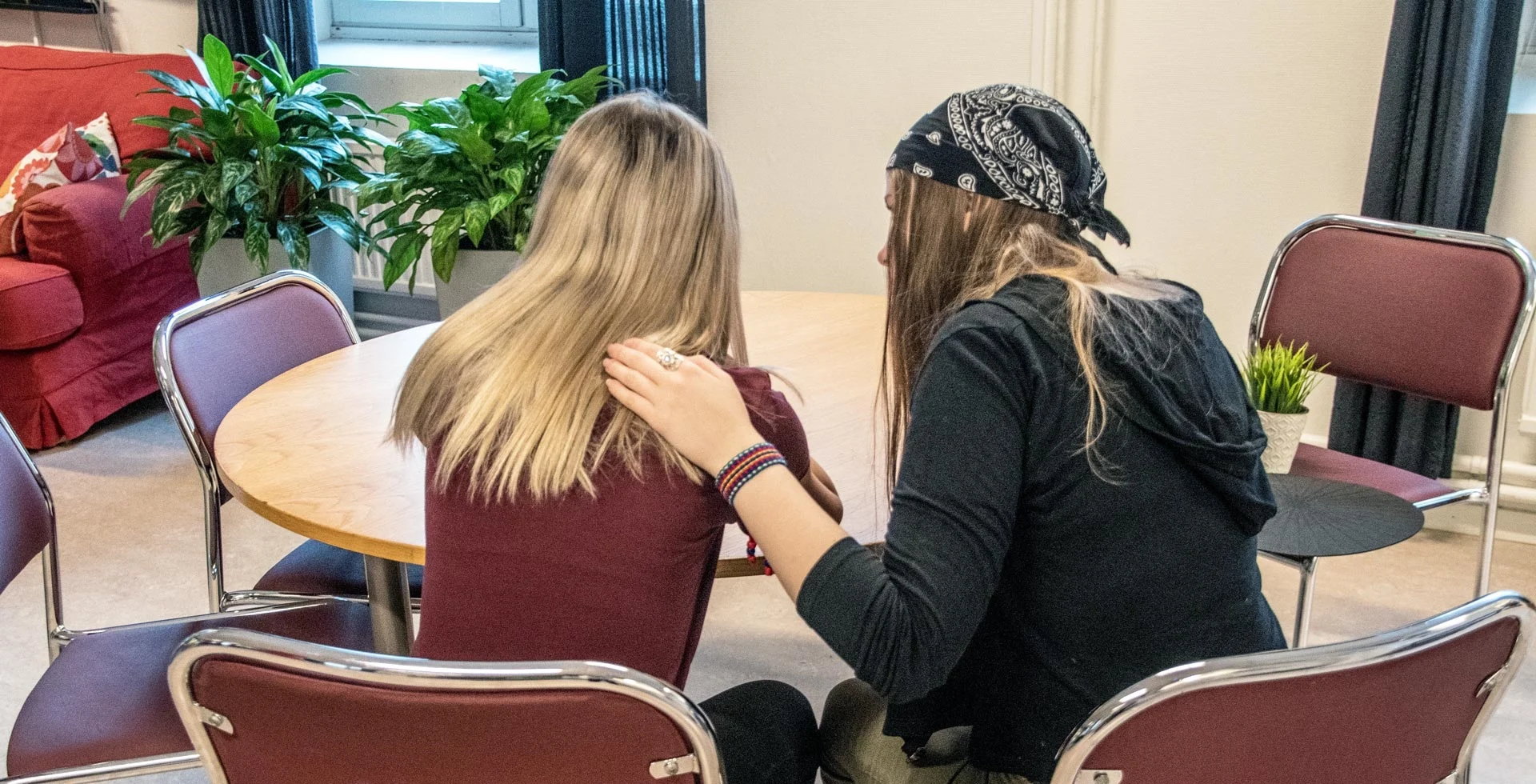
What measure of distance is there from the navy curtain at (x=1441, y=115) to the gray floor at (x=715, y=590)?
0.34 meters

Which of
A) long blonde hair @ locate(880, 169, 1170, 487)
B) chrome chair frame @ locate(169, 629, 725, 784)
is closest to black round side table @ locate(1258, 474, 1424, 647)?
long blonde hair @ locate(880, 169, 1170, 487)

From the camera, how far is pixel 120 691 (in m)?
1.39

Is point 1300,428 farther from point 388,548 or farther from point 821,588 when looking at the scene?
point 388,548

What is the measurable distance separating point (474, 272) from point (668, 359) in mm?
2223

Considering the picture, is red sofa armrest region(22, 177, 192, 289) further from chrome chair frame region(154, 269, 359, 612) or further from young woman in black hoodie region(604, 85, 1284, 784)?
young woman in black hoodie region(604, 85, 1284, 784)

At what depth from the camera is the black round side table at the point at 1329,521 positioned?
147cm

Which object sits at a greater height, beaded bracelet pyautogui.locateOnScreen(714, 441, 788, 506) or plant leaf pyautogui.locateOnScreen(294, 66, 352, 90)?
plant leaf pyautogui.locateOnScreen(294, 66, 352, 90)

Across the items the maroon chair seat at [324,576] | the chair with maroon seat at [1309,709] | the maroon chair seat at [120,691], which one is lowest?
the maroon chair seat at [324,576]

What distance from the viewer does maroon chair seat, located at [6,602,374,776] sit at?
4.24 feet

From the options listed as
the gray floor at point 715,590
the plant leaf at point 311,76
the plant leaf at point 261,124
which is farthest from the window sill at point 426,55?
the gray floor at point 715,590

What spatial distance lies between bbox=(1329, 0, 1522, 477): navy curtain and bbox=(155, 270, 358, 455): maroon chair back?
1.97 m

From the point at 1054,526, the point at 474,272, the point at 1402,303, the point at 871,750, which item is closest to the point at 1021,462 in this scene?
the point at 1054,526

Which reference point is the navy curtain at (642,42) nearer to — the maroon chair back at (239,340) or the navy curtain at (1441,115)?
the maroon chair back at (239,340)

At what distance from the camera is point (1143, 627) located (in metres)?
1.01
